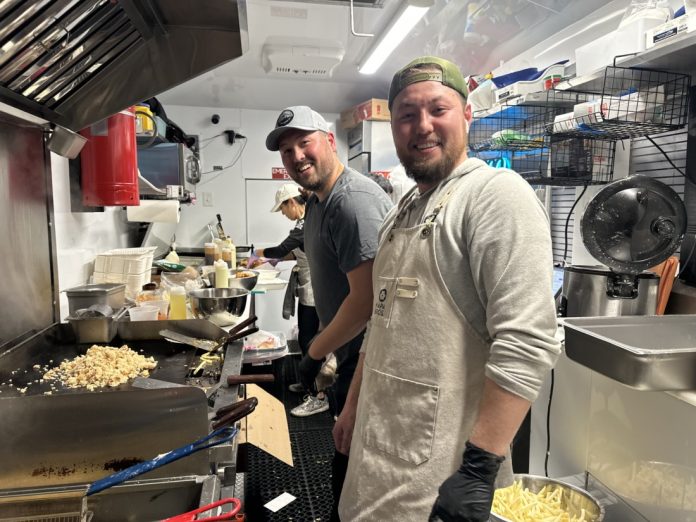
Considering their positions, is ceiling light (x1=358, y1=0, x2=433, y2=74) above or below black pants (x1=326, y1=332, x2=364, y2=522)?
above

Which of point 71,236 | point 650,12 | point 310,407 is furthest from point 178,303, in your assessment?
point 650,12

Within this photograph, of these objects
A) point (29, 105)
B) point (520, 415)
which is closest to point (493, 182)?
point (520, 415)

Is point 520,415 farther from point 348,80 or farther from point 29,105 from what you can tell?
point 348,80

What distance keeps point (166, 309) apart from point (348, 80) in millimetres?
Result: 3987

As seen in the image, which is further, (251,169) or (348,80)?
(251,169)

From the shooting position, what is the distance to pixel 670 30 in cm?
181

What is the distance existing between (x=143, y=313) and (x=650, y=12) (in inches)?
106

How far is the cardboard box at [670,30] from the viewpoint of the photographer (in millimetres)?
1714

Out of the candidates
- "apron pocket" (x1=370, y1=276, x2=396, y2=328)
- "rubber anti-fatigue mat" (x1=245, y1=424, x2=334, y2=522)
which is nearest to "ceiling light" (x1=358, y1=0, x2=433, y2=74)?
"apron pocket" (x1=370, y1=276, x2=396, y2=328)

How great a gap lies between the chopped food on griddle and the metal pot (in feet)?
6.35

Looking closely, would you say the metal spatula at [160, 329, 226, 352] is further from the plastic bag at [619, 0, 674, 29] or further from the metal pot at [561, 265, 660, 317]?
the plastic bag at [619, 0, 674, 29]

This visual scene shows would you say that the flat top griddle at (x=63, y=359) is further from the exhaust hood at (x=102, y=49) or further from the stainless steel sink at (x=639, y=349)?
the stainless steel sink at (x=639, y=349)

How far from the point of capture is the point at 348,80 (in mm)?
5422

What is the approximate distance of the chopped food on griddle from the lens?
1.44 metres
